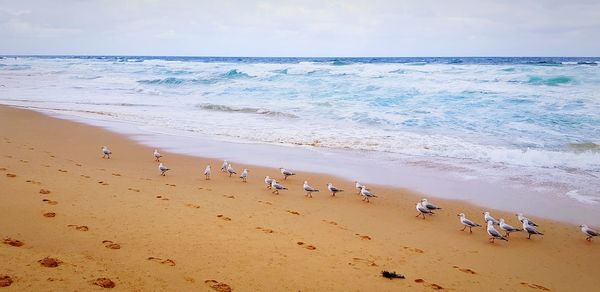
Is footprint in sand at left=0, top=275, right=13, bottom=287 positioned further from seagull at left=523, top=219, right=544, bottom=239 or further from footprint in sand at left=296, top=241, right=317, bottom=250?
seagull at left=523, top=219, right=544, bottom=239

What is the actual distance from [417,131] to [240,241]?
44.9ft

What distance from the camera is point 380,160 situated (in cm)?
1316

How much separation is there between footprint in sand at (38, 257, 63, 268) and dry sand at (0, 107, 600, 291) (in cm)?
2

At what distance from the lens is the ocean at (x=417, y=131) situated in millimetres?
10938

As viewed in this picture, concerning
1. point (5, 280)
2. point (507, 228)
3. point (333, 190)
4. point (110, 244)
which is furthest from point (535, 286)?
point (5, 280)

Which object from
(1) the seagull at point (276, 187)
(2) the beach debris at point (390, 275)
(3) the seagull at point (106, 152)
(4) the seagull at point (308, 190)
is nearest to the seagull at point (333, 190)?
(4) the seagull at point (308, 190)

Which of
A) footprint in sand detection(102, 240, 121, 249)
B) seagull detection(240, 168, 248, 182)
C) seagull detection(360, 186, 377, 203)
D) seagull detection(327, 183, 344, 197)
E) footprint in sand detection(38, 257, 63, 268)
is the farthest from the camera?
seagull detection(240, 168, 248, 182)

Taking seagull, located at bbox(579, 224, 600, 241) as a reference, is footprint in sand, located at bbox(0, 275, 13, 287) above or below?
above

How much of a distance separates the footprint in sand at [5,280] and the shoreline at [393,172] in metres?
7.98

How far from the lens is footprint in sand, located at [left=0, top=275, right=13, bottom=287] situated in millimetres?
4064

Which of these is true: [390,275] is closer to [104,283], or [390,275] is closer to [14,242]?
[104,283]

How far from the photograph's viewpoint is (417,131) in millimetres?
18312

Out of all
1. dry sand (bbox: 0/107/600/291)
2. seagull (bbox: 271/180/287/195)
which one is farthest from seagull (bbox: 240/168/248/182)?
seagull (bbox: 271/180/287/195)

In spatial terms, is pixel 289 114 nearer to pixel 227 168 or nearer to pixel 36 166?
pixel 227 168
